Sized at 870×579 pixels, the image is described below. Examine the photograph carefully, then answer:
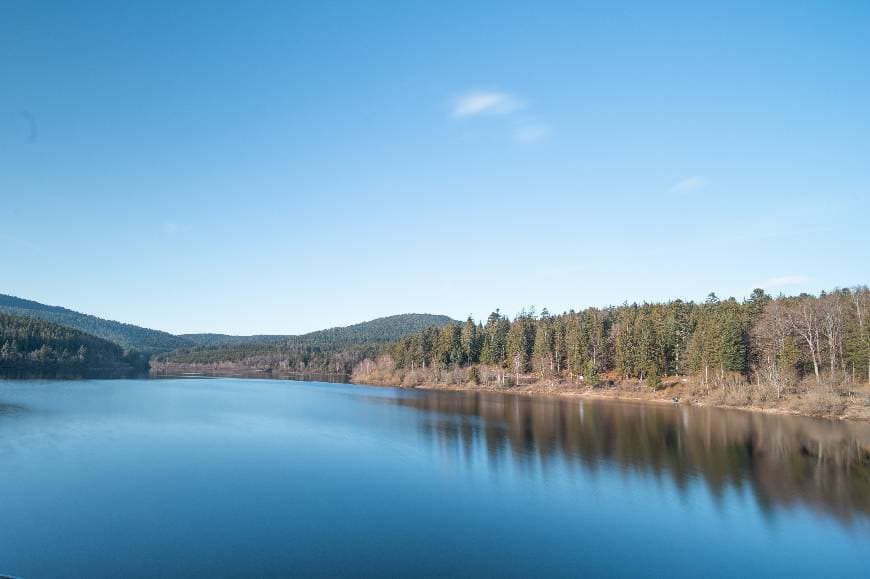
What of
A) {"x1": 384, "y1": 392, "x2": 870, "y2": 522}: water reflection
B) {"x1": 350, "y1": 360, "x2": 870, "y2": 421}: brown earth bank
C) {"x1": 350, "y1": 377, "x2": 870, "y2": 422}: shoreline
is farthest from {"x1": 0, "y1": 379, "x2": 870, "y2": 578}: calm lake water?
{"x1": 350, "y1": 360, "x2": 870, "y2": 421}: brown earth bank

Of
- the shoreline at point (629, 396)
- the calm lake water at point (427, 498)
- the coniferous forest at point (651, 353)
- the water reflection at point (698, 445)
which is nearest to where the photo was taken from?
the calm lake water at point (427, 498)

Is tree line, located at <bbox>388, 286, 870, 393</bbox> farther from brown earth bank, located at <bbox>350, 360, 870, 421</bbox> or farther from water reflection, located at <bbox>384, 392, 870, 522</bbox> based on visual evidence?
water reflection, located at <bbox>384, 392, 870, 522</bbox>

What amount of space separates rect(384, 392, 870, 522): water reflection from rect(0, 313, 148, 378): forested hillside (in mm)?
101466

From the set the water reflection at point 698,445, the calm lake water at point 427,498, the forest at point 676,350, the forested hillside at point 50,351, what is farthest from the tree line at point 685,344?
the forested hillside at point 50,351

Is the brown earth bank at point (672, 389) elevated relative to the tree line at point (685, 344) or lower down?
lower down

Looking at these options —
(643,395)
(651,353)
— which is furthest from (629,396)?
(651,353)

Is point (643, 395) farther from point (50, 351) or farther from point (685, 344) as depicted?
point (50, 351)

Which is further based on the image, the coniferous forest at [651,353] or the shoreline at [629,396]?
the coniferous forest at [651,353]

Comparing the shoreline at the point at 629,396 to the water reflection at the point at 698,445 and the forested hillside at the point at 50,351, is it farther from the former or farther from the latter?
the forested hillside at the point at 50,351

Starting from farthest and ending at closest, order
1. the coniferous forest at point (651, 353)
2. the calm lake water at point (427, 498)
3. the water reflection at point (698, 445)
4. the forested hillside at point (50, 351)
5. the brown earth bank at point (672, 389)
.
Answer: the forested hillside at point (50, 351), the coniferous forest at point (651, 353), the brown earth bank at point (672, 389), the water reflection at point (698, 445), the calm lake water at point (427, 498)

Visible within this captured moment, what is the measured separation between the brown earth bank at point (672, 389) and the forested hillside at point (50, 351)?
236ft

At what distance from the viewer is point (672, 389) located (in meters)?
74.6

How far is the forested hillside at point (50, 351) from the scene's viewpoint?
117 m

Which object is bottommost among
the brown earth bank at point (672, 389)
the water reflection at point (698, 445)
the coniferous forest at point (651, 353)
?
the water reflection at point (698, 445)
